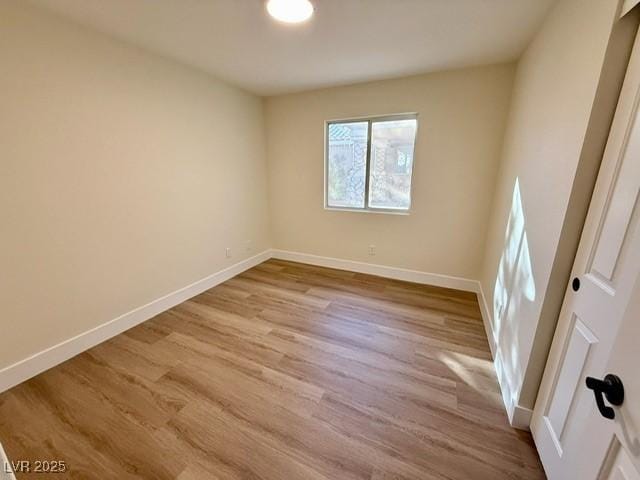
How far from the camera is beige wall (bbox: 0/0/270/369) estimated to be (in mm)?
1661

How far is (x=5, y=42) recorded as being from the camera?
5.05 feet

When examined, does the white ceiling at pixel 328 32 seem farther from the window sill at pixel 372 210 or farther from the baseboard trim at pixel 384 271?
the baseboard trim at pixel 384 271

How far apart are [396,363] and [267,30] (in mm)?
2679

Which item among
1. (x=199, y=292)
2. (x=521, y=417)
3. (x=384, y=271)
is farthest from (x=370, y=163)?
(x=521, y=417)

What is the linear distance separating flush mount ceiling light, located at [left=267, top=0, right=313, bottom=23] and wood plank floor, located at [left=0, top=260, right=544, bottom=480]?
2396mm

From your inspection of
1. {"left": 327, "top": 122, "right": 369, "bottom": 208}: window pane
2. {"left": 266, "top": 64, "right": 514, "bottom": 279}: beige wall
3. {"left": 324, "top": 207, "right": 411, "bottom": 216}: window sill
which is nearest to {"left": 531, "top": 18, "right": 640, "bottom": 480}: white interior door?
{"left": 266, "top": 64, "right": 514, "bottom": 279}: beige wall

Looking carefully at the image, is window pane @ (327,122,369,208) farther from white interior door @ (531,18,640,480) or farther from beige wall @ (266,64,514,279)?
white interior door @ (531,18,640,480)

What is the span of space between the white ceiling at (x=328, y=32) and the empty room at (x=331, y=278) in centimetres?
2

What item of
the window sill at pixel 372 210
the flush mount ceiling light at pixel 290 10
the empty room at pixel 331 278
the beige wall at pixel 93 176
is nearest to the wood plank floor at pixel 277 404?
the empty room at pixel 331 278

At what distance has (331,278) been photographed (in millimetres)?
3504

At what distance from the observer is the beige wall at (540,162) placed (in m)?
1.17

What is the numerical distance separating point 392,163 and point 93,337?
3.46 meters

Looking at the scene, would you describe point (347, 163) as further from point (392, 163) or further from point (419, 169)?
point (419, 169)

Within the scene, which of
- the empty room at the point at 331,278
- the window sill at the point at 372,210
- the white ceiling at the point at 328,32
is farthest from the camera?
the window sill at the point at 372,210
